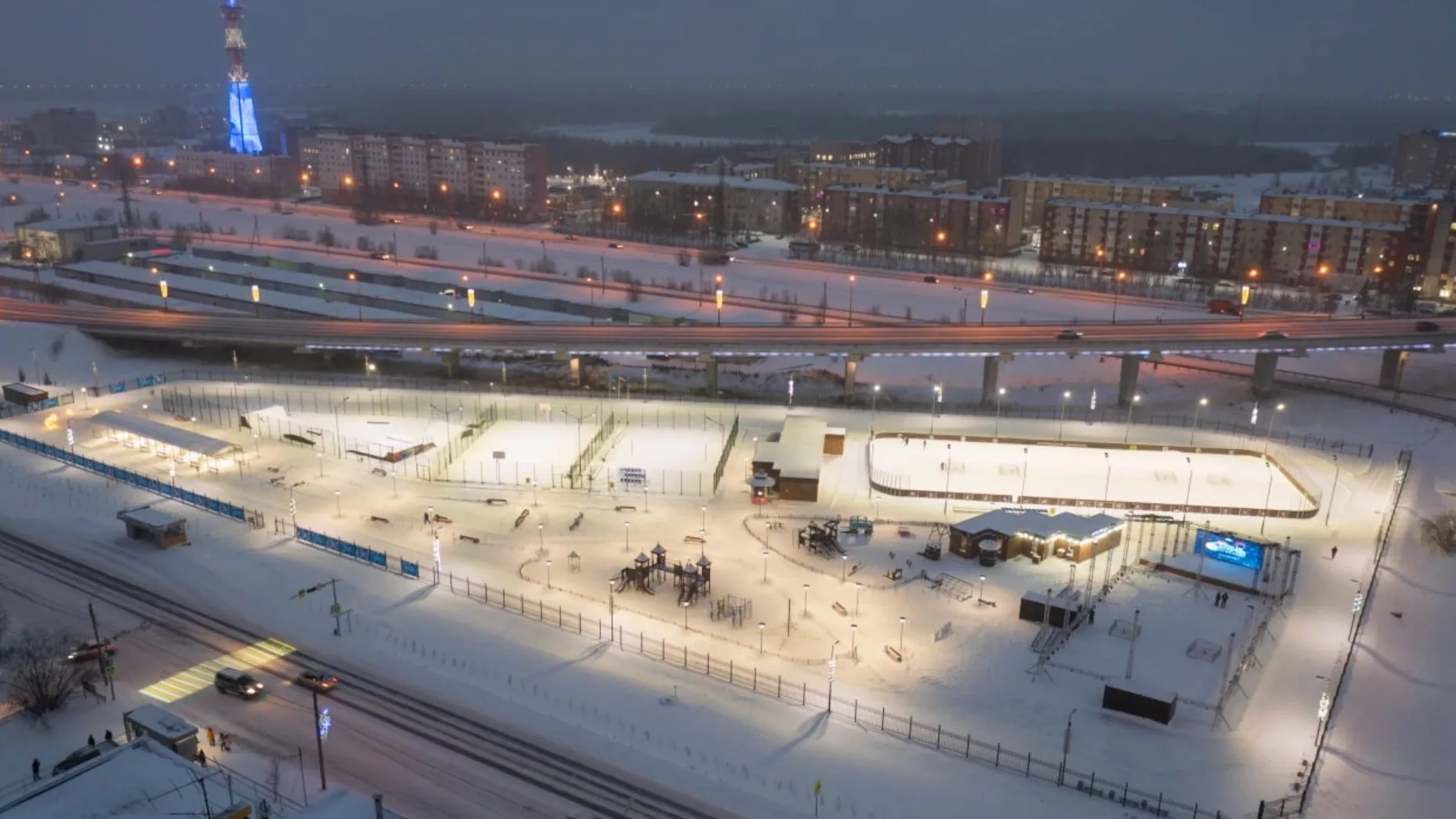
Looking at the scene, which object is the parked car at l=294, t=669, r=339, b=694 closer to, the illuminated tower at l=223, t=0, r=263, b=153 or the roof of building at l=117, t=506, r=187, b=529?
the roof of building at l=117, t=506, r=187, b=529

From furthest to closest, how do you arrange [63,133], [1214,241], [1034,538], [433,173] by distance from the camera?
[63,133], [433,173], [1214,241], [1034,538]

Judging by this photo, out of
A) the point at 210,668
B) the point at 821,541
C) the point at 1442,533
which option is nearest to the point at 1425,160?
the point at 1442,533

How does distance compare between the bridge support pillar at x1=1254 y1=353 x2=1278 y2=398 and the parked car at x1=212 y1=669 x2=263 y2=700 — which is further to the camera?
the bridge support pillar at x1=1254 y1=353 x2=1278 y2=398

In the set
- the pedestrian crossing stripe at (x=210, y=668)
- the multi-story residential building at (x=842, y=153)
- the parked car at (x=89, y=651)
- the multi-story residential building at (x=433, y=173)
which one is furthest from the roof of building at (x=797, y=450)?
the multi-story residential building at (x=842, y=153)

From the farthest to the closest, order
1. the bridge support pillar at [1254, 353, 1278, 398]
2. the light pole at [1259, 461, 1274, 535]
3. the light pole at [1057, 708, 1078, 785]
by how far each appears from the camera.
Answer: the bridge support pillar at [1254, 353, 1278, 398] → the light pole at [1259, 461, 1274, 535] → the light pole at [1057, 708, 1078, 785]

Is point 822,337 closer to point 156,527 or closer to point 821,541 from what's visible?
point 821,541

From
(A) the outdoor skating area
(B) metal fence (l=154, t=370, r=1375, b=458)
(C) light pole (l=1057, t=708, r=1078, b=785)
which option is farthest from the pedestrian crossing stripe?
(B) metal fence (l=154, t=370, r=1375, b=458)

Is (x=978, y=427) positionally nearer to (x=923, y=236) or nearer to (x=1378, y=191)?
(x=923, y=236)
